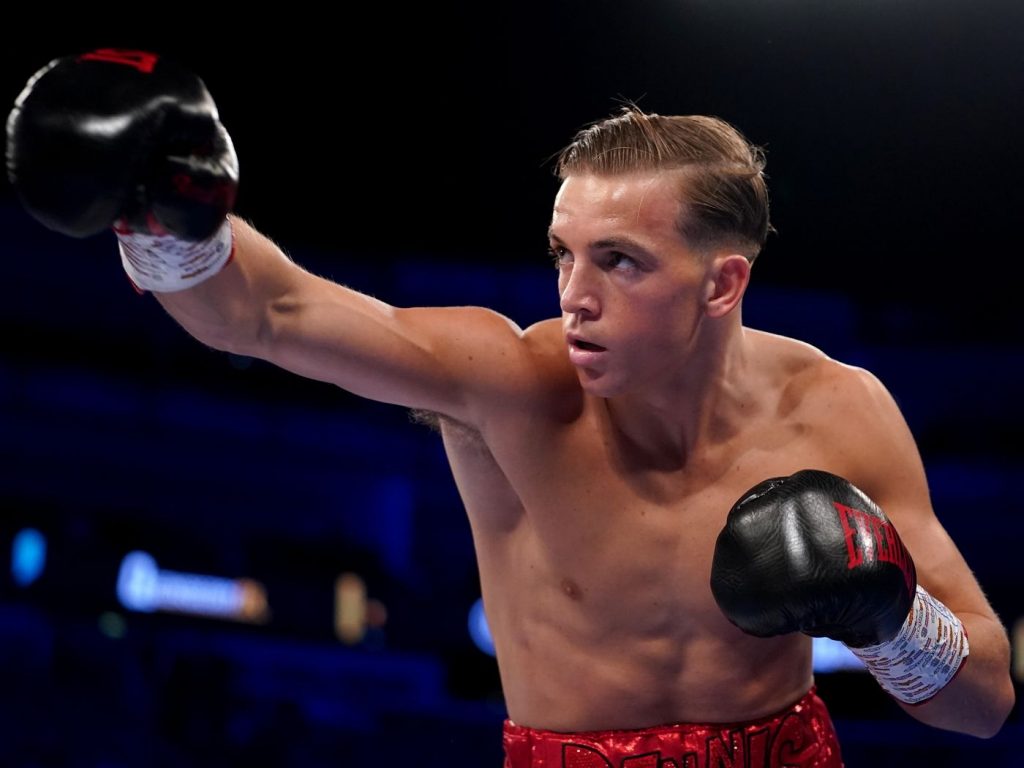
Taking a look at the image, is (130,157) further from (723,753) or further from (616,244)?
(723,753)

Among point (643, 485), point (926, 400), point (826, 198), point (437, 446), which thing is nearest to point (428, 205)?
point (437, 446)

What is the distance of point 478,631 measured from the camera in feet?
37.1

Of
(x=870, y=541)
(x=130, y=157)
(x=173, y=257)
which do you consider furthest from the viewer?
(x=870, y=541)

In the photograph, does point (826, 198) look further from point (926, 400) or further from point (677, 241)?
point (677, 241)

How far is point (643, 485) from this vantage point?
2.46 metres

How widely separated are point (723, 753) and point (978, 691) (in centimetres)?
49

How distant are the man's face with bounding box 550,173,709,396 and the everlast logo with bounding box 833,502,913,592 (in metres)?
0.45

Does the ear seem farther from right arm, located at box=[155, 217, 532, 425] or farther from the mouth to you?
right arm, located at box=[155, 217, 532, 425]

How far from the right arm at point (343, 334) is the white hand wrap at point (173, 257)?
0.02 metres

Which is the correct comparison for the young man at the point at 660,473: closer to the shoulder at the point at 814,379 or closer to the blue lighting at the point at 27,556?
the shoulder at the point at 814,379

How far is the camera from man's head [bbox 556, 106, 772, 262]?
2.36 meters

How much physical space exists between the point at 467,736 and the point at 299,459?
13.4 ft

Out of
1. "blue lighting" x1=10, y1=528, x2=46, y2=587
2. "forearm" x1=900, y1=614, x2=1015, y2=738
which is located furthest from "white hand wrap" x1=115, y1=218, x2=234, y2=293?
"blue lighting" x1=10, y1=528, x2=46, y2=587

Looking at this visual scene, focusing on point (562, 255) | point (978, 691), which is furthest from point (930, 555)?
point (562, 255)
